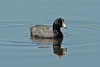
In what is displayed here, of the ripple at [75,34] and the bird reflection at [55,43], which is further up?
the ripple at [75,34]

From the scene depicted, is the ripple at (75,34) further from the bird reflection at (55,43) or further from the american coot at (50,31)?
the american coot at (50,31)

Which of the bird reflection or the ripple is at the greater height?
the ripple

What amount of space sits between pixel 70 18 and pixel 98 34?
9.10 feet

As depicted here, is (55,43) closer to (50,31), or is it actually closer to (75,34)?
(50,31)

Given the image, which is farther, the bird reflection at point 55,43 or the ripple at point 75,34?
the ripple at point 75,34

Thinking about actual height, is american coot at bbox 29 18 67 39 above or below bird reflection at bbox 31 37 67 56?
above

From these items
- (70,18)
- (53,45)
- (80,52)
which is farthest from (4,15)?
(80,52)

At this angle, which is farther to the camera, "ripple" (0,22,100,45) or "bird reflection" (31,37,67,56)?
"ripple" (0,22,100,45)

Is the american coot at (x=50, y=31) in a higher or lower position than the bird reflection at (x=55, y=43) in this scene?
higher

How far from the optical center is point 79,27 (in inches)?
650

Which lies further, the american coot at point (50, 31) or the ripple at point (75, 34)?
the american coot at point (50, 31)

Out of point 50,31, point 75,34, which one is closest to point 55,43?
point 50,31

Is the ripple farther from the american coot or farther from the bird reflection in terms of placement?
the american coot

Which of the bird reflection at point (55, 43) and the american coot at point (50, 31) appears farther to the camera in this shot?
the american coot at point (50, 31)
